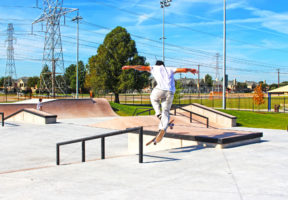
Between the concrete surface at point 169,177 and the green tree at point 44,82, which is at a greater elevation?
the green tree at point 44,82

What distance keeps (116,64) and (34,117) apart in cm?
2272

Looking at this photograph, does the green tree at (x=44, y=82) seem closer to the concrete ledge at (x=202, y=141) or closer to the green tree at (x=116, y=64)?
the green tree at (x=116, y=64)

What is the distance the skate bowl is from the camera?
26764 millimetres

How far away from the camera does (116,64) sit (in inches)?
1660

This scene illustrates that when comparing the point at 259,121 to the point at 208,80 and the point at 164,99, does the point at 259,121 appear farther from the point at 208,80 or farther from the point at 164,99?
the point at 208,80

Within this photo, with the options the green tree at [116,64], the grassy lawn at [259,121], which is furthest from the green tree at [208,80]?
the grassy lawn at [259,121]

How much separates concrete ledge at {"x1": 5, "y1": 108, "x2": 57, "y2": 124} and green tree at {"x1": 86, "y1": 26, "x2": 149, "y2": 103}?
19.8 m

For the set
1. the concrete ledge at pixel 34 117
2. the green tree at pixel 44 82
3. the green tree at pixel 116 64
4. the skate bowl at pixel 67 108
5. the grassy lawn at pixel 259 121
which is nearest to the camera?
the grassy lawn at pixel 259 121

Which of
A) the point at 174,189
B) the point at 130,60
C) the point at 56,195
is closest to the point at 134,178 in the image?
the point at 174,189

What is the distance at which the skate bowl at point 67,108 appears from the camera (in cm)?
2676

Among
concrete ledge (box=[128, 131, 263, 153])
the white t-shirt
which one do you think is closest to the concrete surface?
concrete ledge (box=[128, 131, 263, 153])

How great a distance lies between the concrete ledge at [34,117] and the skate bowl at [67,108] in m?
3.85

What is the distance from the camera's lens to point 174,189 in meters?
4.19

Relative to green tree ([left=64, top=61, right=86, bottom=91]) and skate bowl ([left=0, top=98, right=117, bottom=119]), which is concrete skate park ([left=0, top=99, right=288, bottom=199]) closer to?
skate bowl ([left=0, top=98, right=117, bottom=119])
